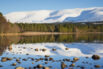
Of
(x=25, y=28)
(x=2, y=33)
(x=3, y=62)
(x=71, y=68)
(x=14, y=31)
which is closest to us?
(x=71, y=68)

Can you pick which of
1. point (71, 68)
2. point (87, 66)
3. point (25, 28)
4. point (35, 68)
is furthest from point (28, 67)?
point (25, 28)

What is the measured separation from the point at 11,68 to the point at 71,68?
6.87 m

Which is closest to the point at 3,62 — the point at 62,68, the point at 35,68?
the point at 35,68

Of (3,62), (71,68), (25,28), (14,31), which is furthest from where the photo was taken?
(25,28)

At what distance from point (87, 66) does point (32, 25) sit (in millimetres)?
172022

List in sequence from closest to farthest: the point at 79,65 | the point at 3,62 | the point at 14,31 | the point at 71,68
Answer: the point at 71,68, the point at 79,65, the point at 3,62, the point at 14,31

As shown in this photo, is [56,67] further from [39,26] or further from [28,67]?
[39,26]

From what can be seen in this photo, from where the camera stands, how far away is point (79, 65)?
25828 mm

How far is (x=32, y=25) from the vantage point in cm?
19562

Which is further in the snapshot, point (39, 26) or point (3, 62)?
point (39, 26)

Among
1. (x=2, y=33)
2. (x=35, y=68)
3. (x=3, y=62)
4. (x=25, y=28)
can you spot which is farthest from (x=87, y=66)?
(x=25, y=28)

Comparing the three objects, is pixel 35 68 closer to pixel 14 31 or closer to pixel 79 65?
pixel 79 65

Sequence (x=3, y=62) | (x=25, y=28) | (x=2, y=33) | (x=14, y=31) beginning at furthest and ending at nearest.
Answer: (x=25, y=28), (x=14, y=31), (x=2, y=33), (x=3, y=62)

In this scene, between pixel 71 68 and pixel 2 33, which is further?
pixel 2 33
